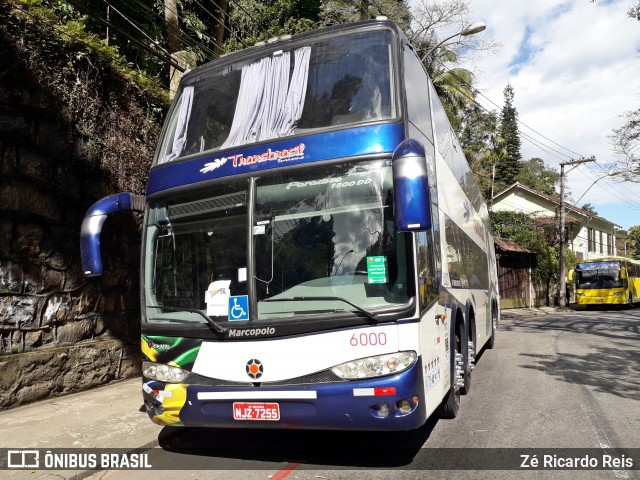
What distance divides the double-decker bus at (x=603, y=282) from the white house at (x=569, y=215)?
10.5 meters

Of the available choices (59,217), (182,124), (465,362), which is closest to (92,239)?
(182,124)

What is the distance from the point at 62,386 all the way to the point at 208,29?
13.8 m

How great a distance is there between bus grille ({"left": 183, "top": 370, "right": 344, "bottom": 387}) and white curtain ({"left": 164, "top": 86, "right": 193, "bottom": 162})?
2152 mm

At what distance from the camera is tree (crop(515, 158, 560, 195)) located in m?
61.5

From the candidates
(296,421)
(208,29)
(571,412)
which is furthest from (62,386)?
(208,29)

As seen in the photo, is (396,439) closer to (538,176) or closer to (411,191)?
(411,191)

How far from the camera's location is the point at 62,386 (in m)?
6.94

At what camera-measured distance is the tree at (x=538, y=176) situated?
61.5 m

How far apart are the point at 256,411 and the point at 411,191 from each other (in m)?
2.12

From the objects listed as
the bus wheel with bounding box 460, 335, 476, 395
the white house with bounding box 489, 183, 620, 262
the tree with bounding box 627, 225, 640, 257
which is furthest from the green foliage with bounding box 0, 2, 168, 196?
the tree with bounding box 627, 225, 640, 257

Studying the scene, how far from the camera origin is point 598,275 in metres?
28.9

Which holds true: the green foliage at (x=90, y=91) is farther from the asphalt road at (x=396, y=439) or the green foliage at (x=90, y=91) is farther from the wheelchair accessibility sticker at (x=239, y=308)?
the wheelchair accessibility sticker at (x=239, y=308)

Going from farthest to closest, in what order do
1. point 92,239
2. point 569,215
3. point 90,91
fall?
point 569,215 < point 90,91 < point 92,239

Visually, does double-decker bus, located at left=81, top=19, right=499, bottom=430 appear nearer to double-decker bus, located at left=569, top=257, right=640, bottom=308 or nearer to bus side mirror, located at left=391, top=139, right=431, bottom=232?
bus side mirror, located at left=391, top=139, right=431, bottom=232
